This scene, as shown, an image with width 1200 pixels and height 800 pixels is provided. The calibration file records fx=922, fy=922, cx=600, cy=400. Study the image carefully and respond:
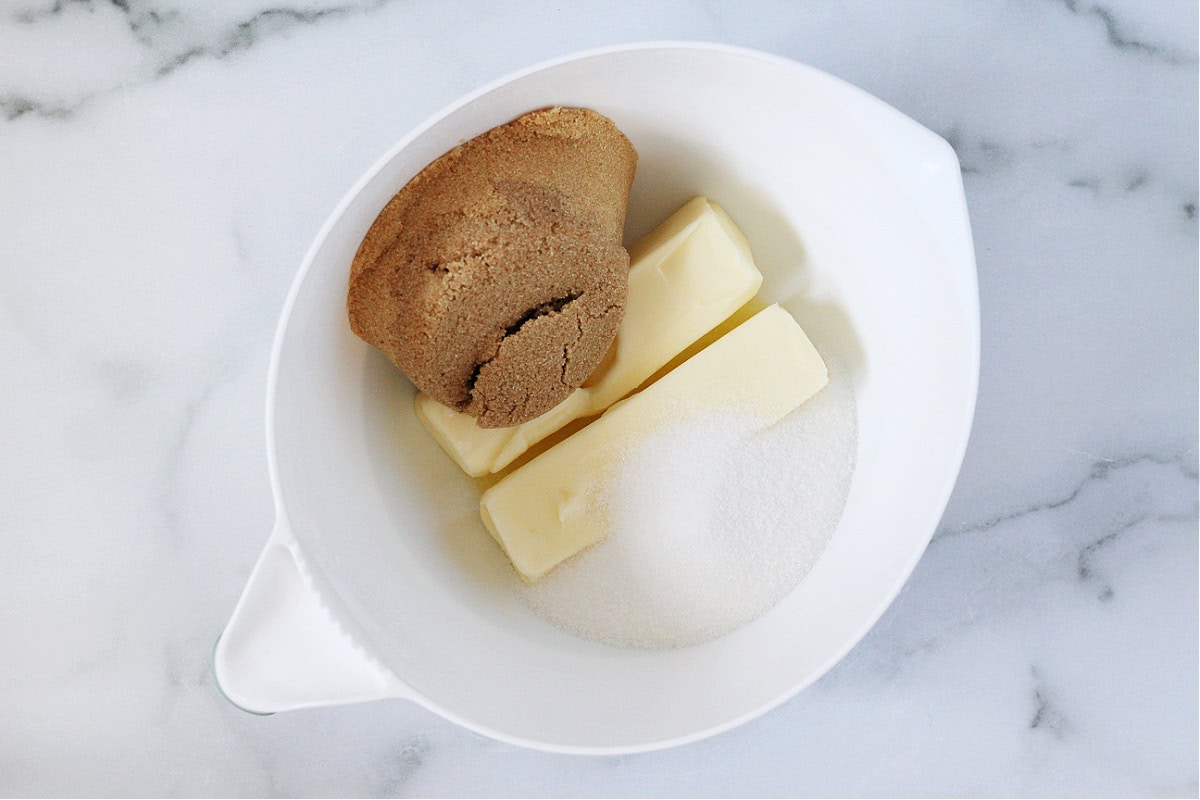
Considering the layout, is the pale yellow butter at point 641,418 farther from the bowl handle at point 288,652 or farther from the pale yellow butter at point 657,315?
the bowl handle at point 288,652

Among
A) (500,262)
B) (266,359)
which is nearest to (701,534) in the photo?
(500,262)

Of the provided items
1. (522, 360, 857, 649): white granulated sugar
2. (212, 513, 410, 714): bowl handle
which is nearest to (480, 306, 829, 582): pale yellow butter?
(522, 360, 857, 649): white granulated sugar

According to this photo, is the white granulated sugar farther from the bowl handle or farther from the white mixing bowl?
the bowl handle

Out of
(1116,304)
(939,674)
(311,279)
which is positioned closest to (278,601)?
(311,279)

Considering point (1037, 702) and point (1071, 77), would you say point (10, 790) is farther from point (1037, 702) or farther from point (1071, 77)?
point (1071, 77)

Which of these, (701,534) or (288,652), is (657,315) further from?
(288,652)

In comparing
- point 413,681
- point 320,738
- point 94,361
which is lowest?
point 320,738
